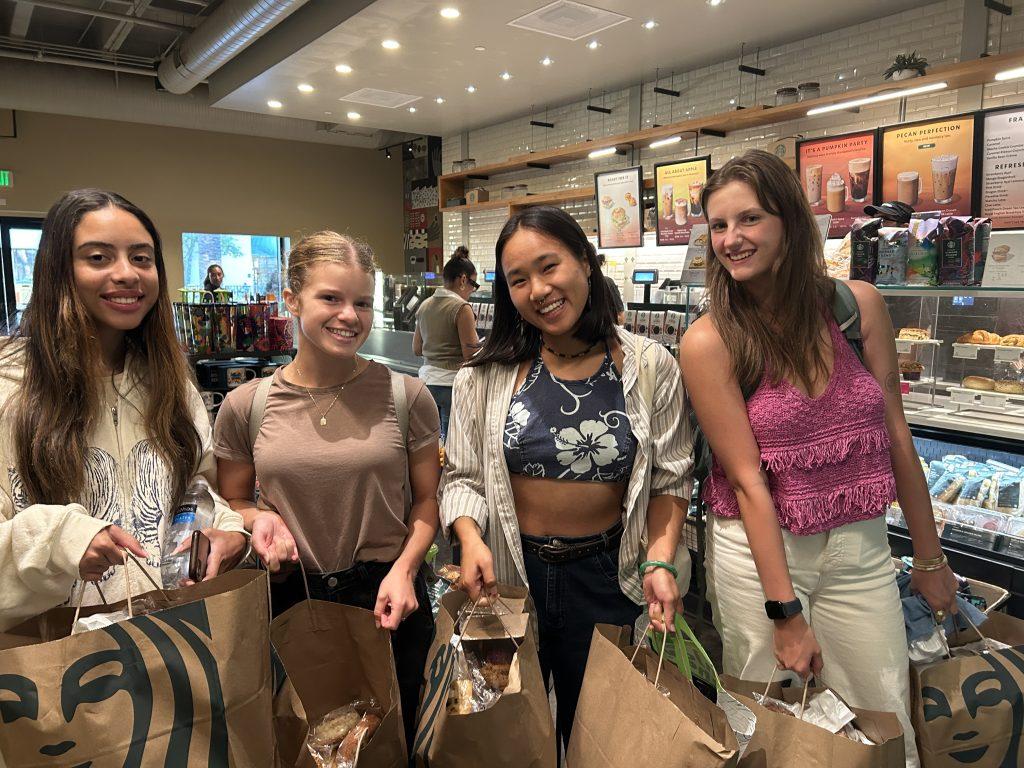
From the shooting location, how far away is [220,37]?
21.6ft

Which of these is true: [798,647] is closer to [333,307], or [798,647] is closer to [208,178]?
[333,307]

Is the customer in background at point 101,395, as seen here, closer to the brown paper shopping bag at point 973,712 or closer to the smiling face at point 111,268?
the smiling face at point 111,268

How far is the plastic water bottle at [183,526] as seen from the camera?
1364 mm

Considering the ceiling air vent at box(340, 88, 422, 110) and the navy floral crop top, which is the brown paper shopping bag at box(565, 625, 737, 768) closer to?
the navy floral crop top

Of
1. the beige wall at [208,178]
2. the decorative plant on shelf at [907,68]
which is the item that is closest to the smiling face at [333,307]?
the decorative plant on shelf at [907,68]

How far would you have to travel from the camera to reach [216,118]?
10141 mm

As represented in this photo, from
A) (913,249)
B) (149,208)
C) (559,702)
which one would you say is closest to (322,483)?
(559,702)

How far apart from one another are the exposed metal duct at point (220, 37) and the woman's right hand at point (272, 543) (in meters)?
5.34

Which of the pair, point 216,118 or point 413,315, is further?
point 216,118

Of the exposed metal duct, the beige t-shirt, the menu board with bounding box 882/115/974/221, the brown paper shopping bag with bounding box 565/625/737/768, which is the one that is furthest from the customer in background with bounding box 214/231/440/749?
the exposed metal duct

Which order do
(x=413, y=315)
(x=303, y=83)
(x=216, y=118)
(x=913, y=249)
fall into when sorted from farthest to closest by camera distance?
(x=216, y=118) < (x=303, y=83) < (x=413, y=315) < (x=913, y=249)

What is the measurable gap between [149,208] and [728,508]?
11.5 metres

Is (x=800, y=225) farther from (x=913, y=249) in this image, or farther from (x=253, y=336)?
(x=253, y=336)

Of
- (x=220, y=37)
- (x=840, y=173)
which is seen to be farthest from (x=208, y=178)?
(x=840, y=173)
